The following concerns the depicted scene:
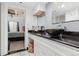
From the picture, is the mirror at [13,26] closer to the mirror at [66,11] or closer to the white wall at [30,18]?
the white wall at [30,18]

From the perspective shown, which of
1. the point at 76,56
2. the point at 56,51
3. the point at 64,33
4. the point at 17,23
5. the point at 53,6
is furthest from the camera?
the point at 17,23

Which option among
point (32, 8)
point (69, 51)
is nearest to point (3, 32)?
point (32, 8)

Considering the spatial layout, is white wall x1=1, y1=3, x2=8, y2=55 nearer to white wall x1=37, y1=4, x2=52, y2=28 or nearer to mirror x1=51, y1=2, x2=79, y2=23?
white wall x1=37, y1=4, x2=52, y2=28

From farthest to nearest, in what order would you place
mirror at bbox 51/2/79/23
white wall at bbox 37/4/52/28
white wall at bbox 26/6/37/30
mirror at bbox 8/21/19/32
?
mirror at bbox 8/21/19/32, white wall at bbox 26/6/37/30, white wall at bbox 37/4/52/28, mirror at bbox 51/2/79/23

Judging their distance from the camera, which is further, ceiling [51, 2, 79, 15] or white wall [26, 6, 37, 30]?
white wall [26, 6, 37, 30]

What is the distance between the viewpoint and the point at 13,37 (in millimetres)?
4902

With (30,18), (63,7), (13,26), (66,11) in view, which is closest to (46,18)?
(30,18)

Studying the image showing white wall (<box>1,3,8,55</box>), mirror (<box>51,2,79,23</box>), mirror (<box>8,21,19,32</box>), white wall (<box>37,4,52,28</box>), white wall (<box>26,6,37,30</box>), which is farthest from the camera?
mirror (<box>8,21,19,32</box>)

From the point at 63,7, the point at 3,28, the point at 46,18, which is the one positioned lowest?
the point at 3,28

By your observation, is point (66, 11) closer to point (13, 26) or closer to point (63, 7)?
point (63, 7)

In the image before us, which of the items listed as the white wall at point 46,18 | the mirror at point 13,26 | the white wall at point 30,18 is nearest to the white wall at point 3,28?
the white wall at point 30,18

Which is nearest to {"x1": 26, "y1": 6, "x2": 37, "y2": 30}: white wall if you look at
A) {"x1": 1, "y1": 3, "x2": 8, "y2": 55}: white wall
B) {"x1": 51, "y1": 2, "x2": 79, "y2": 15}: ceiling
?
{"x1": 1, "y1": 3, "x2": 8, "y2": 55}: white wall

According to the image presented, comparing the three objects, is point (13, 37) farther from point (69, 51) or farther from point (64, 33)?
point (69, 51)

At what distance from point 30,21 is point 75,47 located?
115 inches
